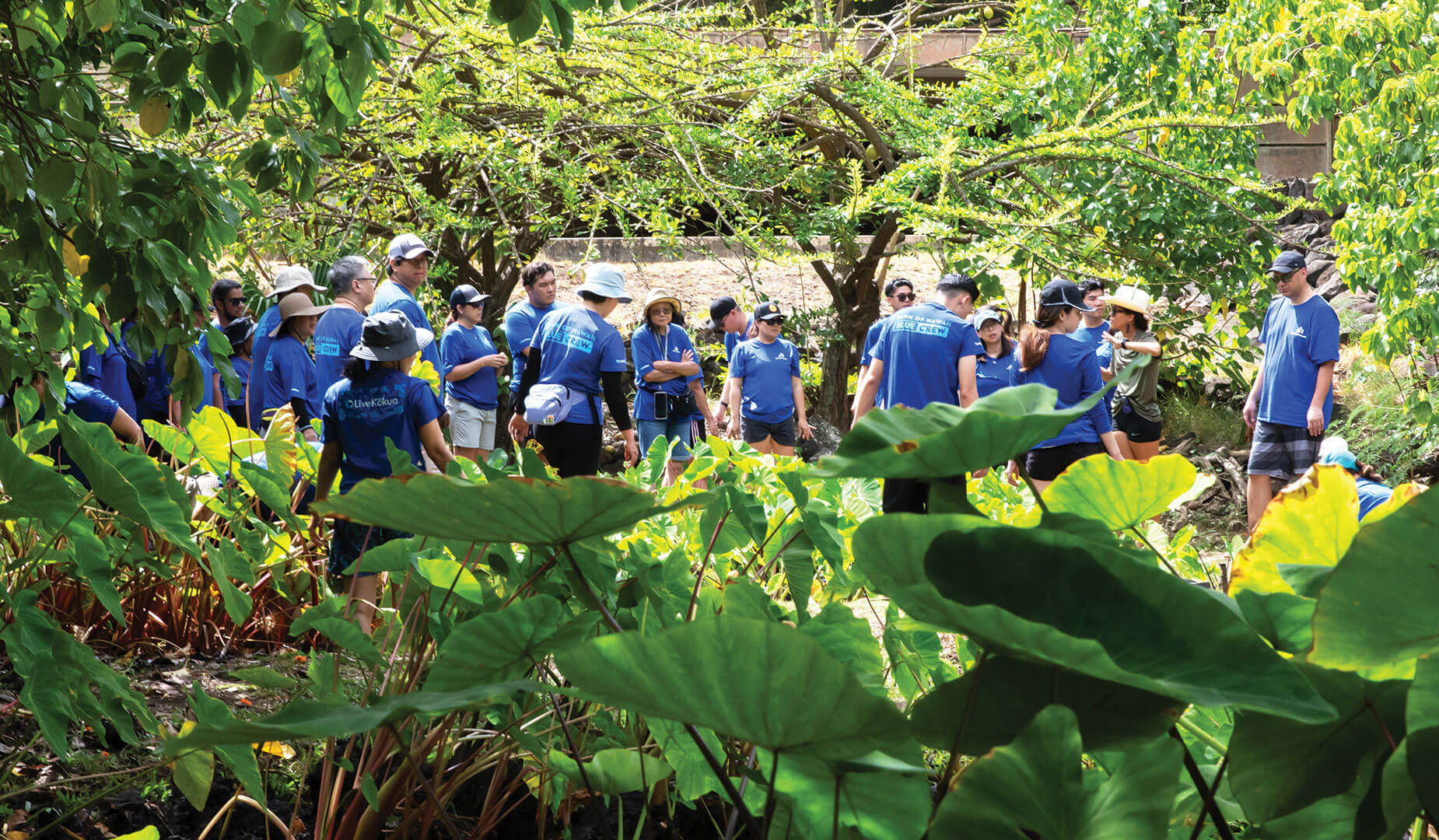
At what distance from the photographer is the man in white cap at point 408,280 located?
5.10m

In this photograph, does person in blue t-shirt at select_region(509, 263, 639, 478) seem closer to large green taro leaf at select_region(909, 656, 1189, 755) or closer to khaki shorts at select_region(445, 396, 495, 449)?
khaki shorts at select_region(445, 396, 495, 449)

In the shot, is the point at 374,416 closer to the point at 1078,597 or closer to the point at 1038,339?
the point at 1078,597

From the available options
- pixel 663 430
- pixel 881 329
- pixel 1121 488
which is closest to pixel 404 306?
pixel 663 430

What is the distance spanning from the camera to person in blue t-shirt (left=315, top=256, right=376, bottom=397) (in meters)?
4.68

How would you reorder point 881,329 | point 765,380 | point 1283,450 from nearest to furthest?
point 1283,450 < point 881,329 < point 765,380

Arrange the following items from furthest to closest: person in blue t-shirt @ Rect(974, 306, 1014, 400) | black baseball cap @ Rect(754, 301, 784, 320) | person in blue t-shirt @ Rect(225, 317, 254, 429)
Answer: black baseball cap @ Rect(754, 301, 784, 320) → person in blue t-shirt @ Rect(974, 306, 1014, 400) → person in blue t-shirt @ Rect(225, 317, 254, 429)

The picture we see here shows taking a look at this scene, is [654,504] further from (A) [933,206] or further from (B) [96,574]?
(A) [933,206]

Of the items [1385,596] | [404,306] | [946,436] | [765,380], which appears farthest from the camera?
[765,380]

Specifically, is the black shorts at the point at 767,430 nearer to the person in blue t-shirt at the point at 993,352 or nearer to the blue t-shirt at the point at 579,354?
the person in blue t-shirt at the point at 993,352

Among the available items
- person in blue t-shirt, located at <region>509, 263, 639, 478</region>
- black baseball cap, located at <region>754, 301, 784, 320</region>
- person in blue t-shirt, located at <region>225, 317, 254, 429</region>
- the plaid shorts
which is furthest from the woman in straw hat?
person in blue t-shirt, located at <region>225, 317, 254, 429</region>

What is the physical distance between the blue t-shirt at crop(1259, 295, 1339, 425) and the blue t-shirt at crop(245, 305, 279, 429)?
4758 mm

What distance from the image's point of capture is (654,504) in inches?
34.0

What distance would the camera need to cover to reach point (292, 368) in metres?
5.07

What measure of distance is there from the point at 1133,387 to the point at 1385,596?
232 inches
